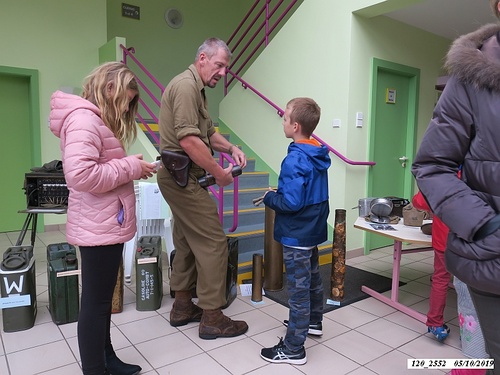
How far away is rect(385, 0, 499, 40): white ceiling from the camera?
373 cm

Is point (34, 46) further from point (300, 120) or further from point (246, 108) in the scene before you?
point (300, 120)

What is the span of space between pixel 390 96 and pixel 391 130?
39 cm

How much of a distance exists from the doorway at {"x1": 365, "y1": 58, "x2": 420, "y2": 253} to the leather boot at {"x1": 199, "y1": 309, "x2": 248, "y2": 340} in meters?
2.37

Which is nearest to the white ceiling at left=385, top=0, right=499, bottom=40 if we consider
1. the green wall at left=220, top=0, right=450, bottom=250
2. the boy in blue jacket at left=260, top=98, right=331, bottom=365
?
the green wall at left=220, top=0, right=450, bottom=250

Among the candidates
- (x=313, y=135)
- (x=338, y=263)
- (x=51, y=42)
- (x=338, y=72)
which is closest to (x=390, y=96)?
(x=338, y=72)

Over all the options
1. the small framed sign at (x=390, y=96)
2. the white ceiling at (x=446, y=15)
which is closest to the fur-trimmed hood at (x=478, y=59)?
the white ceiling at (x=446, y=15)

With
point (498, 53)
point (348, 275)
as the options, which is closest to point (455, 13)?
point (348, 275)

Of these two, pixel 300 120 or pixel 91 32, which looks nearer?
pixel 300 120

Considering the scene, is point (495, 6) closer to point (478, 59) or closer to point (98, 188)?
point (478, 59)

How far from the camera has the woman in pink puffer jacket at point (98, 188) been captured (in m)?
1.50

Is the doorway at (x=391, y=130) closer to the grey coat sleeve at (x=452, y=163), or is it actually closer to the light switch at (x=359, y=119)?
the light switch at (x=359, y=119)

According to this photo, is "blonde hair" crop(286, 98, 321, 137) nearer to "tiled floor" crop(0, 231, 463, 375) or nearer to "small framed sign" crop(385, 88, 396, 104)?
"tiled floor" crop(0, 231, 463, 375)

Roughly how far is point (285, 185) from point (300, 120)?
0.35m

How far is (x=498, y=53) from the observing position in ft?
3.19
